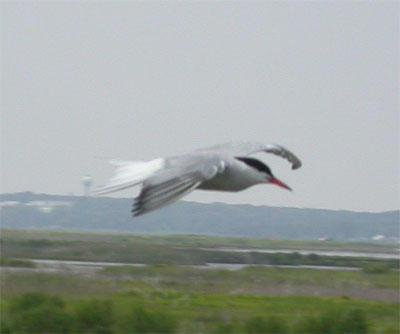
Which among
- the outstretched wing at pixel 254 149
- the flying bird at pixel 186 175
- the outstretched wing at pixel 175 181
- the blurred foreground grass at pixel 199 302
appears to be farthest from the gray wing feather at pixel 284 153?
the blurred foreground grass at pixel 199 302

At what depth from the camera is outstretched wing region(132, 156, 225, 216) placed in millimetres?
9289

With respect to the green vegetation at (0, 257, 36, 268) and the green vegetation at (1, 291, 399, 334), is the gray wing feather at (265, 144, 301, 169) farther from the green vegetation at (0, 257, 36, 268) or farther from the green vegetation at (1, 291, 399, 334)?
the green vegetation at (0, 257, 36, 268)

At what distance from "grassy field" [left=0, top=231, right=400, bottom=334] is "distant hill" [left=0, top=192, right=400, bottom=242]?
1992 inches

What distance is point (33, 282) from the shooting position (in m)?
19.8

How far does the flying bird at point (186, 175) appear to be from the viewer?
9.49 metres

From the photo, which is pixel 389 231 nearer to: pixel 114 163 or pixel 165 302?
pixel 165 302

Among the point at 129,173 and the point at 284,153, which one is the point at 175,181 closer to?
the point at 129,173

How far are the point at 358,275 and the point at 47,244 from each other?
41.0 feet

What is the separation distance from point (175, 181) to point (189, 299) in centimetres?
1008

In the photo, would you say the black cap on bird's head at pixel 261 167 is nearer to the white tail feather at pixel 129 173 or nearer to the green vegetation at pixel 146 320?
the white tail feather at pixel 129 173

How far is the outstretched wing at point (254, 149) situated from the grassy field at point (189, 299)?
2377mm

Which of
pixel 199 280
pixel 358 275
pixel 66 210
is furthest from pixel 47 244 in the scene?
pixel 66 210

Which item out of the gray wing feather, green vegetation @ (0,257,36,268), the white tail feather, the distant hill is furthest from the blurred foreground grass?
the distant hill

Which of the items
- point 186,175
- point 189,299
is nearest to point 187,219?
point 189,299
